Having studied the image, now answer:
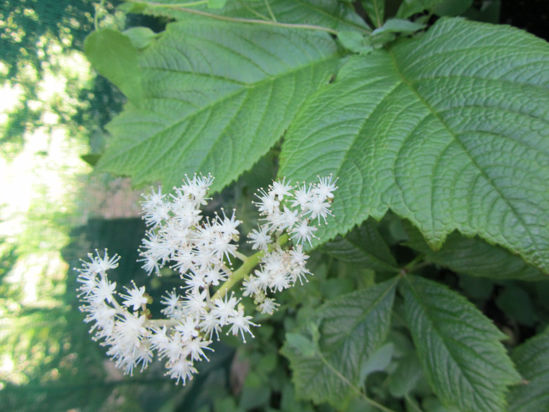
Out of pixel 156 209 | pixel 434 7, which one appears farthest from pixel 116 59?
pixel 434 7

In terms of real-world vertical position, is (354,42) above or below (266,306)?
above

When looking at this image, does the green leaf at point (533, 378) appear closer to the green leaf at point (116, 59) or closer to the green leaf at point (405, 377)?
the green leaf at point (405, 377)

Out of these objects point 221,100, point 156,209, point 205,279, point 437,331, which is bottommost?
point 437,331

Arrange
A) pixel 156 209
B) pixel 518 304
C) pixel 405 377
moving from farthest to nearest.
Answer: pixel 518 304
pixel 405 377
pixel 156 209

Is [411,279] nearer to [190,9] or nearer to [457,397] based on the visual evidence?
[457,397]

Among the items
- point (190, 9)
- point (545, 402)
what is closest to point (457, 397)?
point (545, 402)

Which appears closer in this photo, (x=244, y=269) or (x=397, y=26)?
(x=244, y=269)

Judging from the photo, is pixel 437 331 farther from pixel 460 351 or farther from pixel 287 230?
pixel 287 230
